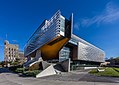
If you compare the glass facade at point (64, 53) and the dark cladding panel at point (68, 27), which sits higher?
the dark cladding panel at point (68, 27)

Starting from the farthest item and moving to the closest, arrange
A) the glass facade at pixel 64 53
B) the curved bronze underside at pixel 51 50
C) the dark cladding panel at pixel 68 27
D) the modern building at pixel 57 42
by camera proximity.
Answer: the glass facade at pixel 64 53
the curved bronze underside at pixel 51 50
the dark cladding panel at pixel 68 27
the modern building at pixel 57 42

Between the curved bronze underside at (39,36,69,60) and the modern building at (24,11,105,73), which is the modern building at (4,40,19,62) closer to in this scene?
the curved bronze underside at (39,36,69,60)

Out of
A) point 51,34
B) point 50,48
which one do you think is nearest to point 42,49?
point 50,48

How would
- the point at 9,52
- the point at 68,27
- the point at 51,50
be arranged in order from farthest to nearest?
the point at 9,52 → the point at 51,50 → the point at 68,27

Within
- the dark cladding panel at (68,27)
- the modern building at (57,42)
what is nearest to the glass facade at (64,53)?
the modern building at (57,42)

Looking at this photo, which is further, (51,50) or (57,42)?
(51,50)

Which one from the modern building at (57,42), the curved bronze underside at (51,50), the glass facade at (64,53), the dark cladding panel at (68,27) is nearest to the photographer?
the modern building at (57,42)

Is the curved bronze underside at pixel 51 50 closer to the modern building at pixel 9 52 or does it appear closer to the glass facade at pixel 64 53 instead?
the glass facade at pixel 64 53

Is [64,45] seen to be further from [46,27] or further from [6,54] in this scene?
[6,54]

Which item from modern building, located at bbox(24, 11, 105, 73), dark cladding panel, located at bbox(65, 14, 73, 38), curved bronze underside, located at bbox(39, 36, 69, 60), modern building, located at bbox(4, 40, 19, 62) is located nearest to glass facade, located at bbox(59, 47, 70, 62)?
modern building, located at bbox(24, 11, 105, 73)

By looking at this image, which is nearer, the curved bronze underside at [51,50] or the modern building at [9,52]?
the curved bronze underside at [51,50]

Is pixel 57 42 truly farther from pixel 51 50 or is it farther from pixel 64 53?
pixel 51 50

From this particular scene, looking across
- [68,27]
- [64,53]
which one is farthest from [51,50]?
[68,27]

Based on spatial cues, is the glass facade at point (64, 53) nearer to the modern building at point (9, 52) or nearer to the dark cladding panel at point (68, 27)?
the dark cladding panel at point (68, 27)
